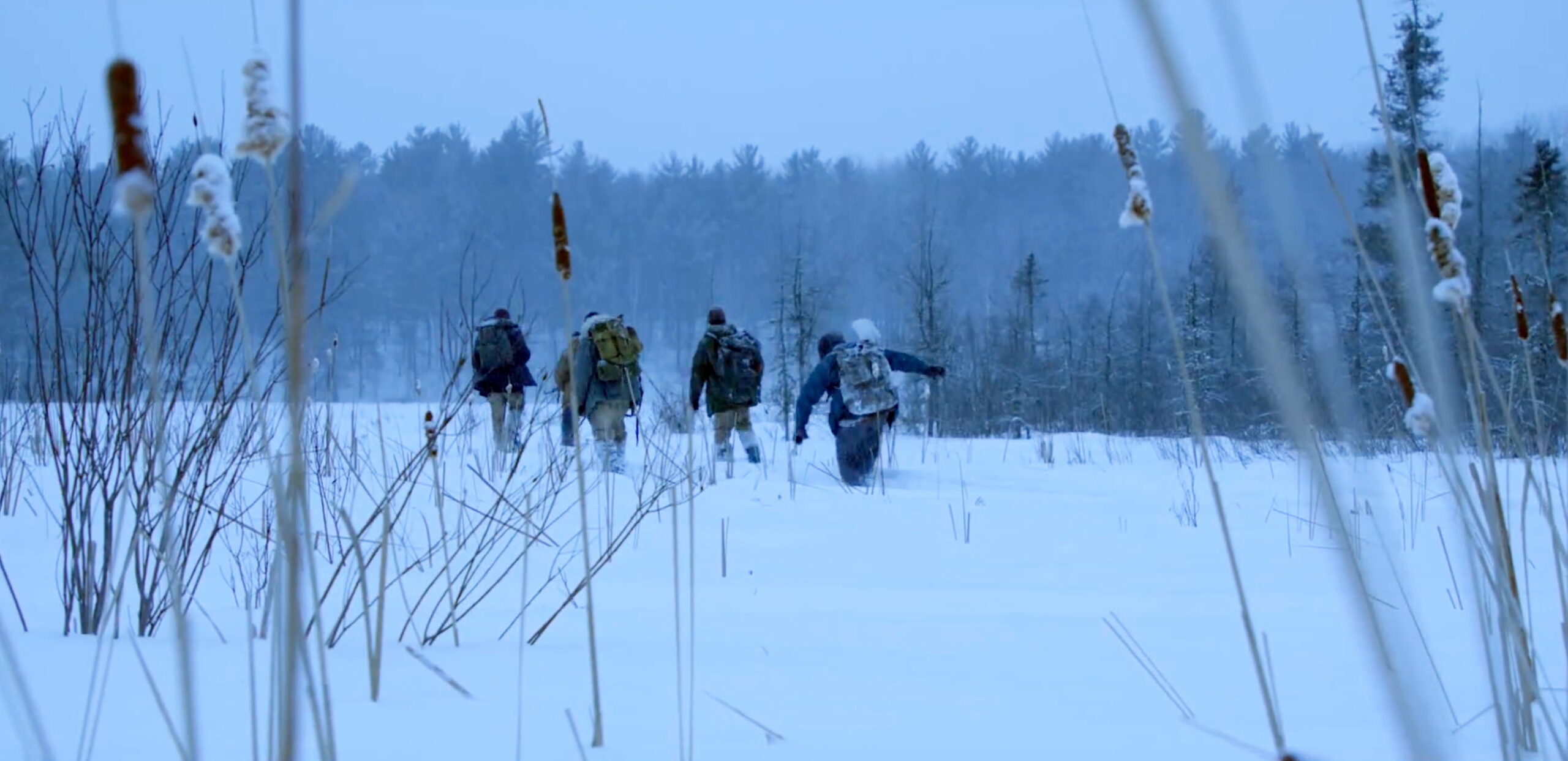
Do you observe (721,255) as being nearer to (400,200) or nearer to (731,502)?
(400,200)

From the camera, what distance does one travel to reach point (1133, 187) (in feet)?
2.91

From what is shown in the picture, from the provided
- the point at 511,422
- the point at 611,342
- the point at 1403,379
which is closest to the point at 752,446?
the point at 611,342

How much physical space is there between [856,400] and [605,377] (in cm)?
202

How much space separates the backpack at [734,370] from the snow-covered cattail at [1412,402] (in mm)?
8180

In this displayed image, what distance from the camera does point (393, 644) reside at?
2.00 meters

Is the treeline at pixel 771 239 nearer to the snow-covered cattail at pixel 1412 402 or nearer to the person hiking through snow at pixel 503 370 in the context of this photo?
the person hiking through snow at pixel 503 370

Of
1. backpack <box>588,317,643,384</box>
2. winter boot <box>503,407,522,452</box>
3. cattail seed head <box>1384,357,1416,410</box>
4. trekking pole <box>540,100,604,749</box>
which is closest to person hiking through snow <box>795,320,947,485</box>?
backpack <box>588,317,643,384</box>

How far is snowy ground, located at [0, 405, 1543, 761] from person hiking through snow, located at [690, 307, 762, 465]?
474 centimetres

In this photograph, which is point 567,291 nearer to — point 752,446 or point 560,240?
point 560,240

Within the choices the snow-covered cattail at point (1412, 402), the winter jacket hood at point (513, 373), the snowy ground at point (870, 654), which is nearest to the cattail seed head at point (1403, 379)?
the snow-covered cattail at point (1412, 402)

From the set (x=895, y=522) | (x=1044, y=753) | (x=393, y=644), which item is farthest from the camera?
(x=895, y=522)

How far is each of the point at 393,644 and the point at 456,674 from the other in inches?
15.1

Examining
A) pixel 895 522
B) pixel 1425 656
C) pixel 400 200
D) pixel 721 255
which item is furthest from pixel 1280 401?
pixel 400 200

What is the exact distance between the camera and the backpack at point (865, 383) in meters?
7.79
